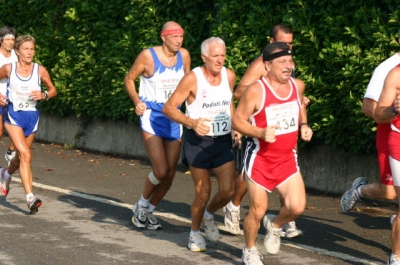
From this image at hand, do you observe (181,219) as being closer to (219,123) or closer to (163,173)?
(163,173)

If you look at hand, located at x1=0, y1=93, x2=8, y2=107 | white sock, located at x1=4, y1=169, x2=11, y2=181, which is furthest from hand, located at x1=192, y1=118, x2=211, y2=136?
white sock, located at x1=4, y1=169, x2=11, y2=181

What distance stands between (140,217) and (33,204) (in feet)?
4.63

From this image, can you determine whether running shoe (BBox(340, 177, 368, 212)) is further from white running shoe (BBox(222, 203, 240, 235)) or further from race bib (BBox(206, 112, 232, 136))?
race bib (BBox(206, 112, 232, 136))

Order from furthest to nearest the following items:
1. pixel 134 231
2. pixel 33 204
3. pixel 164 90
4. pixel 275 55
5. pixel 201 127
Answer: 1. pixel 33 204
2. pixel 164 90
3. pixel 134 231
4. pixel 201 127
5. pixel 275 55

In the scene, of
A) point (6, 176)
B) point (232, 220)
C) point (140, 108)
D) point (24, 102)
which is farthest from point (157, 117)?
point (6, 176)

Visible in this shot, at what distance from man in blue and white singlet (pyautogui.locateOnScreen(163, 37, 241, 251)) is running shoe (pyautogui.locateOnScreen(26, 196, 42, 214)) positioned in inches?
93.9

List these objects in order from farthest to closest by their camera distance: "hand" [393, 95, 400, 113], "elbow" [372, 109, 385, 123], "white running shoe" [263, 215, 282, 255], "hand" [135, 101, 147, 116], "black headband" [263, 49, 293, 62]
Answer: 1. "hand" [135, 101, 147, 116]
2. "white running shoe" [263, 215, 282, 255]
3. "black headband" [263, 49, 293, 62]
4. "elbow" [372, 109, 385, 123]
5. "hand" [393, 95, 400, 113]

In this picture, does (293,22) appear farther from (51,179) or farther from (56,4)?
(56,4)

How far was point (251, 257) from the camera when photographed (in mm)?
8781

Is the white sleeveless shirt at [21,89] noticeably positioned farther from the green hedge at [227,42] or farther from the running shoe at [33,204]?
the green hedge at [227,42]

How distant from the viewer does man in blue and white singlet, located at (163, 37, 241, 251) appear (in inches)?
382

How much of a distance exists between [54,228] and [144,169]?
511cm

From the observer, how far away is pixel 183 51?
11.4m

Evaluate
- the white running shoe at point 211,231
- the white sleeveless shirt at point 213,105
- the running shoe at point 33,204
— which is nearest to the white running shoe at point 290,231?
the white running shoe at point 211,231
